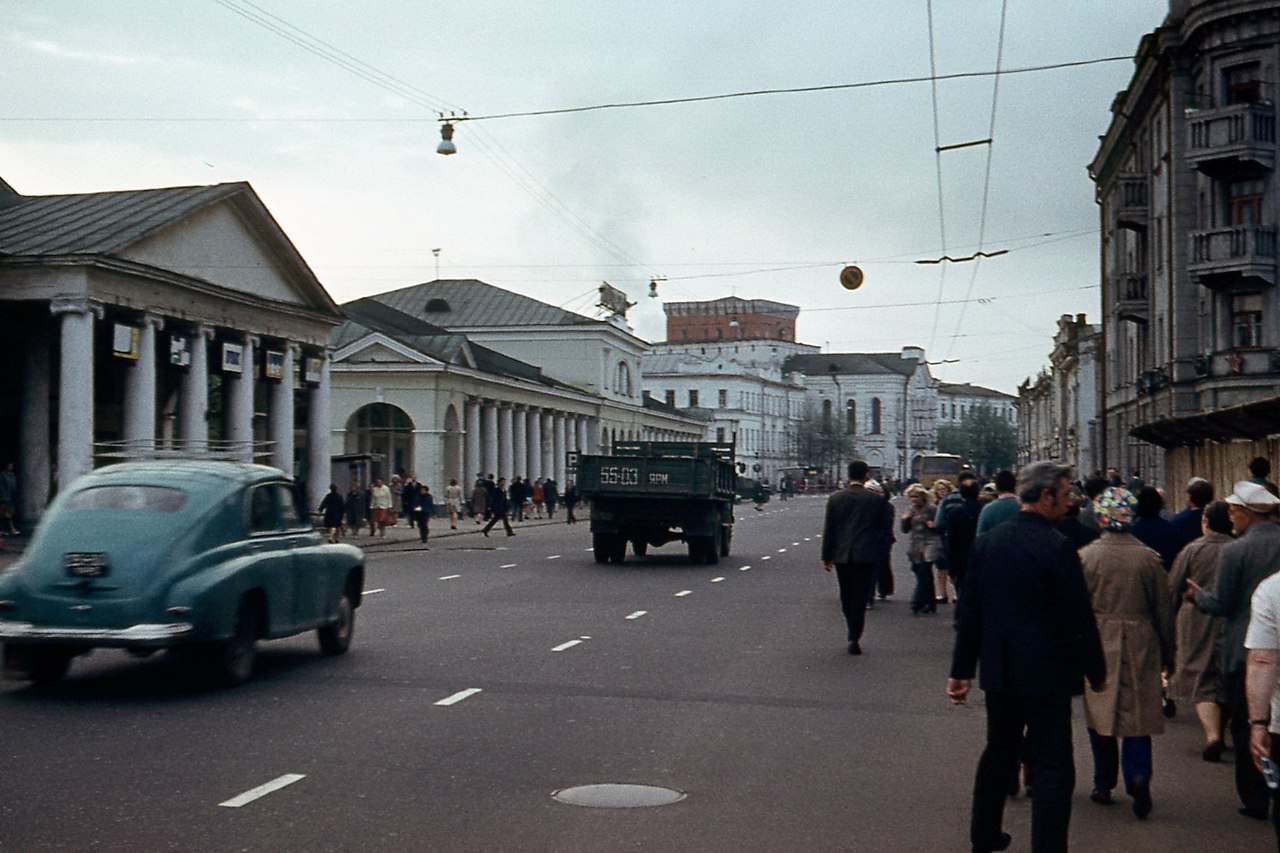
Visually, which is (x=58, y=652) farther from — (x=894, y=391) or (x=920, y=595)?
(x=894, y=391)

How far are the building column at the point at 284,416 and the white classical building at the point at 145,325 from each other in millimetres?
60

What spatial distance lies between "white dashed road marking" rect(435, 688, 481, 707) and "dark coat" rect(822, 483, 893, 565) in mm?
4702

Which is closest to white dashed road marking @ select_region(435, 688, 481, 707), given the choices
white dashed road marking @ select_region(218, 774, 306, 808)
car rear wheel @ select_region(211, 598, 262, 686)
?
car rear wheel @ select_region(211, 598, 262, 686)

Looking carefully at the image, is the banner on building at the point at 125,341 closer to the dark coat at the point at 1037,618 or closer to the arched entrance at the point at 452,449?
the arched entrance at the point at 452,449

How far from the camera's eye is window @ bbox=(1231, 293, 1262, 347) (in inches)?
1604

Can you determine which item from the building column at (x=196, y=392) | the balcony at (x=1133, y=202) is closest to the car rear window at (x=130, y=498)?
the building column at (x=196, y=392)

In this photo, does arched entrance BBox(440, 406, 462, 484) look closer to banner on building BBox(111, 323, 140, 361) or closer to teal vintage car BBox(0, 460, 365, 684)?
banner on building BBox(111, 323, 140, 361)

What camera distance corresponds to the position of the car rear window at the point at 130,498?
1232 centimetres

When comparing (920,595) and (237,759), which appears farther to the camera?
(920,595)

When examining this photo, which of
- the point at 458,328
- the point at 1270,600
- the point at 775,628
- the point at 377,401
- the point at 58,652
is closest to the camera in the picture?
the point at 1270,600

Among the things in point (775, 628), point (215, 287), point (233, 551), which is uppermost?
point (215, 287)

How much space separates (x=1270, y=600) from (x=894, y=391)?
16464 centimetres

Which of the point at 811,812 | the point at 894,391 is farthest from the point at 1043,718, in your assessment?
the point at 894,391

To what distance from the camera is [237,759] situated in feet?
29.8
